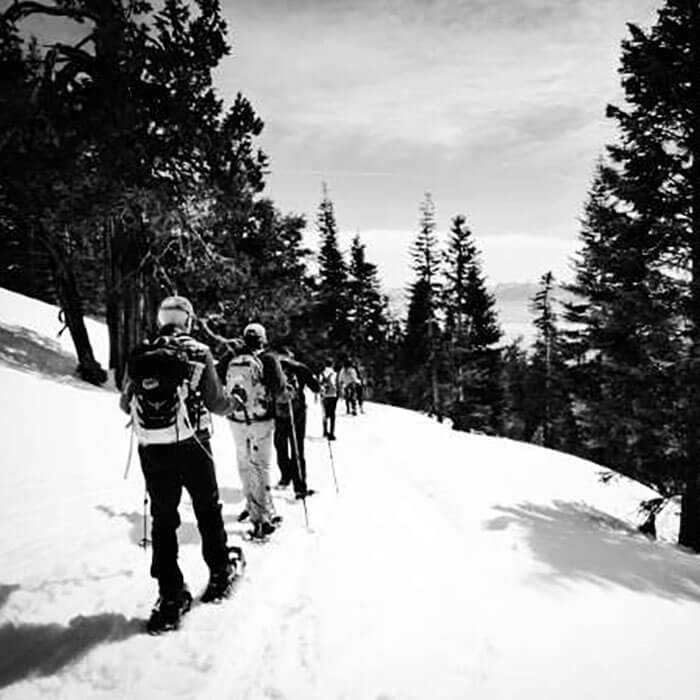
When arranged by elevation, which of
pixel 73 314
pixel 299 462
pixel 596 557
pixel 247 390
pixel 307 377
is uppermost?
pixel 73 314

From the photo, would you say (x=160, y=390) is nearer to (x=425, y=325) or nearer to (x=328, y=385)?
(x=328, y=385)

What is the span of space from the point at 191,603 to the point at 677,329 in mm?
10783

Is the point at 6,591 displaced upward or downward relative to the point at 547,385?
downward

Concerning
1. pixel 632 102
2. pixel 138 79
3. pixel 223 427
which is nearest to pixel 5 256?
pixel 223 427

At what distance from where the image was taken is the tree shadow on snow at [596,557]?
5793 mm

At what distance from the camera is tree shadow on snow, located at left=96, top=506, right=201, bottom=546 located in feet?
19.5

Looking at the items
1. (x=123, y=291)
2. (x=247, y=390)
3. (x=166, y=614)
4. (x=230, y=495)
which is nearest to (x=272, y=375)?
(x=247, y=390)

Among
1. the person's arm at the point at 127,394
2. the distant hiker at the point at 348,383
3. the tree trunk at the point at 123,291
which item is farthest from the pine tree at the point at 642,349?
the tree trunk at the point at 123,291

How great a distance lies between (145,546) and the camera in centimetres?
552

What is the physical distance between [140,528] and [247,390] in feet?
7.50

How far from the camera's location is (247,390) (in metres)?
6.04

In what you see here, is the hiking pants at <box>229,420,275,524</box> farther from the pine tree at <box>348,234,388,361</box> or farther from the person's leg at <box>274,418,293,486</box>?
the pine tree at <box>348,234,388,361</box>

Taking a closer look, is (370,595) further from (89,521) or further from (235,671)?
(89,521)

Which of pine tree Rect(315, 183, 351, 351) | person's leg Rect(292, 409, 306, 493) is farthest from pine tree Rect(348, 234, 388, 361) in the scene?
person's leg Rect(292, 409, 306, 493)
